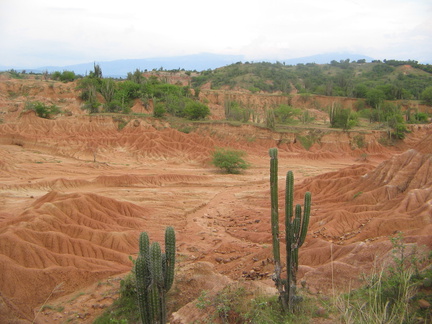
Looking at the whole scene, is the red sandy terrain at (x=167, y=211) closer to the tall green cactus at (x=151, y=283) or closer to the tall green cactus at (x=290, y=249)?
the tall green cactus at (x=290, y=249)

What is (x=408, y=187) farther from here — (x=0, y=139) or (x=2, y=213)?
(x=0, y=139)

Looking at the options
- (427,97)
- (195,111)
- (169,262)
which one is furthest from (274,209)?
(427,97)

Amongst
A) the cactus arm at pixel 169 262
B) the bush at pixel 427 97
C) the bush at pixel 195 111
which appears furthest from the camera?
the bush at pixel 427 97

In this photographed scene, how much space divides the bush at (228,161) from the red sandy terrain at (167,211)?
908mm

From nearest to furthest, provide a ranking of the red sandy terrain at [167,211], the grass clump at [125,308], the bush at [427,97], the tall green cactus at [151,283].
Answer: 1. the tall green cactus at [151,283]
2. the grass clump at [125,308]
3. the red sandy terrain at [167,211]
4. the bush at [427,97]

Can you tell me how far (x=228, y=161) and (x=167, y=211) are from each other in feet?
34.8

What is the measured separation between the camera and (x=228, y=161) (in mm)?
29672

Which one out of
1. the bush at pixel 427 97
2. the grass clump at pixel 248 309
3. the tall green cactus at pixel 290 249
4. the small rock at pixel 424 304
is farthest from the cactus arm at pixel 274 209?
the bush at pixel 427 97

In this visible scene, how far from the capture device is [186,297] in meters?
9.97

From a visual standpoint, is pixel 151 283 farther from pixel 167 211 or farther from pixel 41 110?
pixel 41 110

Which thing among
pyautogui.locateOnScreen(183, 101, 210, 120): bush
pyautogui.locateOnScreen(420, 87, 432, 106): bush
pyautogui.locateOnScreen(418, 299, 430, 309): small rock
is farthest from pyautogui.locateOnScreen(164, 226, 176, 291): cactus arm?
pyautogui.locateOnScreen(420, 87, 432, 106): bush

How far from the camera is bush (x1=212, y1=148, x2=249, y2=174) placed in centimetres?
2966

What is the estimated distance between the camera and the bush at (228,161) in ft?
97.3

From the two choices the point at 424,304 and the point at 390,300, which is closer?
the point at 424,304
